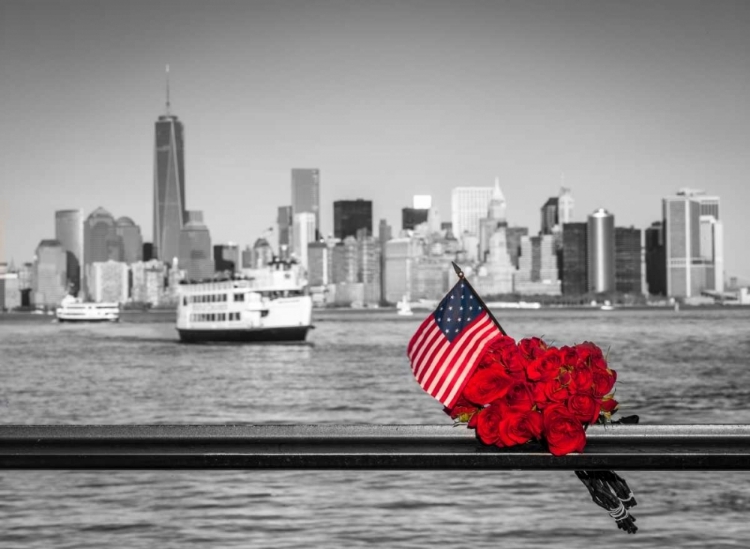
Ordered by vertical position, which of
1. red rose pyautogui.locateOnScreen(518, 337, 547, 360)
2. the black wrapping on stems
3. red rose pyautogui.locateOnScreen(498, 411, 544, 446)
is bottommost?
the black wrapping on stems

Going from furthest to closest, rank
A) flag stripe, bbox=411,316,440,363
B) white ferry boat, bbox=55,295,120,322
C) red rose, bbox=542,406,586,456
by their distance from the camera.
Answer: white ferry boat, bbox=55,295,120,322 < flag stripe, bbox=411,316,440,363 < red rose, bbox=542,406,586,456

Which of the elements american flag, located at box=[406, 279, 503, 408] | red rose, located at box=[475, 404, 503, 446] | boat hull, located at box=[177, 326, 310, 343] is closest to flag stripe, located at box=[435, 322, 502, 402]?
american flag, located at box=[406, 279, 503, 408]

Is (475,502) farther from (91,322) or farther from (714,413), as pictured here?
(91,322)

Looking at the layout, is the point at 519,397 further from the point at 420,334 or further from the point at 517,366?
the point at 420,334

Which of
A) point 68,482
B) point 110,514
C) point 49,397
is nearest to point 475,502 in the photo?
point 110,514

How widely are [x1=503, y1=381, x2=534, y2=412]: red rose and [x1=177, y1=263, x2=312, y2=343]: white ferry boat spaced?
218 feet

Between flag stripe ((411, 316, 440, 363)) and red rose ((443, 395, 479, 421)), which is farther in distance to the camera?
flag stripe ((411, 316, 440, 363))

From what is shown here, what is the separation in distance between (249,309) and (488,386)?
223 feet

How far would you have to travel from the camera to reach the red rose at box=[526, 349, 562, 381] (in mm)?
3725

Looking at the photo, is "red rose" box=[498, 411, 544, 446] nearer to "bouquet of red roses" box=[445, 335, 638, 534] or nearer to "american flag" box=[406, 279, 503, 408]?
"bouquet of red roses" box=[445, 335, 638, 534]

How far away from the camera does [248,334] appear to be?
72.6m

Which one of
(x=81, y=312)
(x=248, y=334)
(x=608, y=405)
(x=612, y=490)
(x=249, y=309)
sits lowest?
(x=81, y=312)

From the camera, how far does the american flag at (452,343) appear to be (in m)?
4.02

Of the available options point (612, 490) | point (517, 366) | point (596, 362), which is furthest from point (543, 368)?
point (612, 490)
